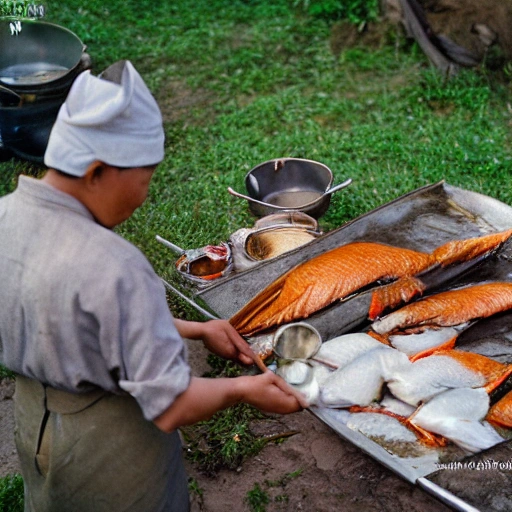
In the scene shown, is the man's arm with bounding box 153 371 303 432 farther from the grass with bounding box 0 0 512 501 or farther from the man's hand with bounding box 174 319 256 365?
the grass with bounding box 0 0 512 501

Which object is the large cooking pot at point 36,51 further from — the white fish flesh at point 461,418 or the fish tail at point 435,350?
the white fish flesh at point 461,418

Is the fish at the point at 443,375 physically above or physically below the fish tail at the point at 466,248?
below

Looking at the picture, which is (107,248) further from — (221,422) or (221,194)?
(221,194)

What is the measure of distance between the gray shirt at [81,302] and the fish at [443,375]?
1690mm

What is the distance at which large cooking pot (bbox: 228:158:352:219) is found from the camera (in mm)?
5789

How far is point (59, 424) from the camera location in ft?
7.89

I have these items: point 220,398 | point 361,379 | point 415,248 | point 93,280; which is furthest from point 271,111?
point 93,280

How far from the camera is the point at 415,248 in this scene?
461 centimetres

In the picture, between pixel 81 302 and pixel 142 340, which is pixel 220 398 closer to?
pixel 142 340

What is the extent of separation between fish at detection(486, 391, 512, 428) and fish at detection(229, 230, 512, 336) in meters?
1.11

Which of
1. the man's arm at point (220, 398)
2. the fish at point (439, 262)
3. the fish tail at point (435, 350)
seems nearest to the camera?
the man's arm at point (220, 398)

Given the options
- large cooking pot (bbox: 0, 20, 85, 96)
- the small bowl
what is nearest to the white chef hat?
the small bowl

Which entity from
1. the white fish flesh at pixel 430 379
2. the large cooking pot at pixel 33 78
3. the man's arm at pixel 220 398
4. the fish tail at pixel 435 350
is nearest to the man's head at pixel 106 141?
the man's arm at pixel 220 398

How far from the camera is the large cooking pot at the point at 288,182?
579 cm
